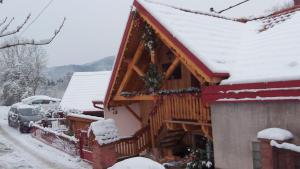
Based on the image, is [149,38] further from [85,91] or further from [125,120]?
[85,91]

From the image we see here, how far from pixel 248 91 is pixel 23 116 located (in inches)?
758

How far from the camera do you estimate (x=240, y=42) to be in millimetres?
12961

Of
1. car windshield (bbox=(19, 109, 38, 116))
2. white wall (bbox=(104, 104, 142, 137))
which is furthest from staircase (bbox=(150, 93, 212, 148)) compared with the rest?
car windshield (bbox=(19, 109, 38, 116))

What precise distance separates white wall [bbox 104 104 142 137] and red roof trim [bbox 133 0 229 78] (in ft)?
18.5

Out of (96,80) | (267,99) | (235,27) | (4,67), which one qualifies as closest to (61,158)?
(235,27)

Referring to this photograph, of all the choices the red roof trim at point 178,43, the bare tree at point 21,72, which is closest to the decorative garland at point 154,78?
the red roof trim at point 178,43

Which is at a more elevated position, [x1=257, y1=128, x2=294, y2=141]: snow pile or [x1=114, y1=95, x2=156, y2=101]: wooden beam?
[x1=114, y1=95, x2=156, y2=101]: wooden beam

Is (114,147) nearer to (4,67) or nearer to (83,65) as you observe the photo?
(4,67)

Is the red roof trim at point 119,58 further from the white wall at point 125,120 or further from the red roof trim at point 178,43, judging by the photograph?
the white wall at point 125,120

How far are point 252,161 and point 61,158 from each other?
932 cm

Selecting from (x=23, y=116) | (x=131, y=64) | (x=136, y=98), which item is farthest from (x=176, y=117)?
(x=23, y=116)

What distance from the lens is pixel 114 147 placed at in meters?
13.6

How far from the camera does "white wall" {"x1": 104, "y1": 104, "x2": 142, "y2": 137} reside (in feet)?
55.7

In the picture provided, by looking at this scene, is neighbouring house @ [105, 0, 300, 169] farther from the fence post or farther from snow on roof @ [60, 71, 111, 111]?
snow on roof @ [60, 71, 111, 111]
